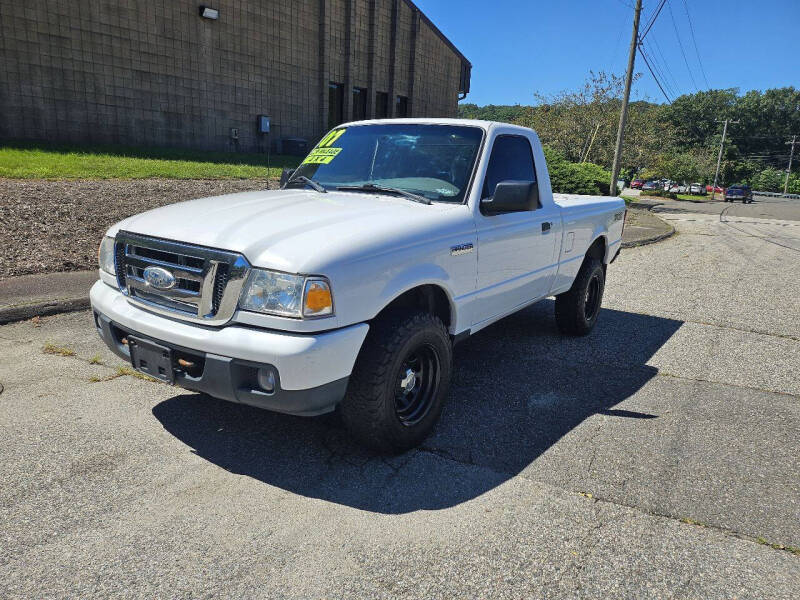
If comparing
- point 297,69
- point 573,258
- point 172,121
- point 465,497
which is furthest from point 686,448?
point 297,69

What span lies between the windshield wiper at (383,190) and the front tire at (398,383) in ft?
2.88

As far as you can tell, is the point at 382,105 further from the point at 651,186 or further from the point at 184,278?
the point at 651,186

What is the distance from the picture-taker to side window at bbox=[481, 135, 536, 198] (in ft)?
13.9

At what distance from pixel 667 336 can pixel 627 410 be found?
7.80ft

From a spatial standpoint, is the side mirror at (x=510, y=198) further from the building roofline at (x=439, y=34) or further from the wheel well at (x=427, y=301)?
the building roofline at (x=439, y=34)

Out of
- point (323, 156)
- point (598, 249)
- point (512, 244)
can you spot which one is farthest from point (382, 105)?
point (512, 244)

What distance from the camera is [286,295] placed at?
2.82m

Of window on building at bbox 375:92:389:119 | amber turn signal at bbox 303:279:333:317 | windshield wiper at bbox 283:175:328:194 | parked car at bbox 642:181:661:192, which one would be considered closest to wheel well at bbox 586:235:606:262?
windshield wiper at bbox 283:175:328:194

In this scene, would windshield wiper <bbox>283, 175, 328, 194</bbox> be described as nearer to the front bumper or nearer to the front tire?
the front tire

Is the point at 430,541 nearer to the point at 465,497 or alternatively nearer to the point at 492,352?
the point at 465,497

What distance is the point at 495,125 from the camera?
4422 millimetres

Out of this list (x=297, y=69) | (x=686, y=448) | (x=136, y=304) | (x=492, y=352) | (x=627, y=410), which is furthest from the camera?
(x=297, y=69)

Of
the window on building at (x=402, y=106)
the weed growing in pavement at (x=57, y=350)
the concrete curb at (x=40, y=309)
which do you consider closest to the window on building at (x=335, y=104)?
the window on building at (x=402, y=106)

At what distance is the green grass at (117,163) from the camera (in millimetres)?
11844
